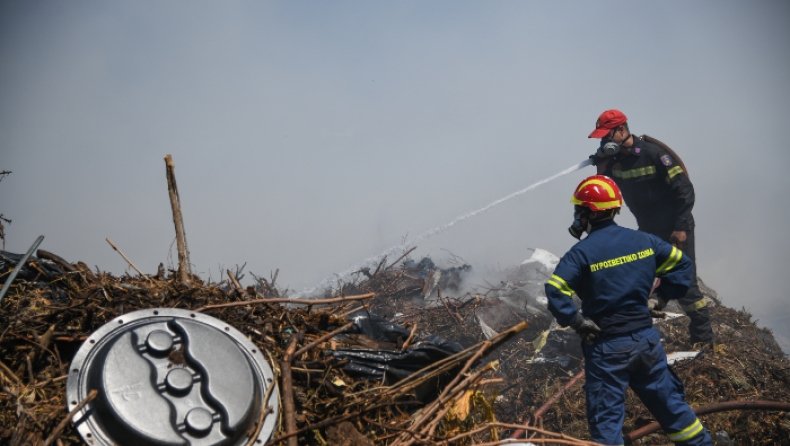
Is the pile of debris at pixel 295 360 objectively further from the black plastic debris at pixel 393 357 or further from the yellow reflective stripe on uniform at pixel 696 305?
the yellow reflective stripe on uniform at pixel 696 305

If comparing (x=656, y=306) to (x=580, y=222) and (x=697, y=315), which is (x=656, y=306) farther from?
(x=697, y=315)

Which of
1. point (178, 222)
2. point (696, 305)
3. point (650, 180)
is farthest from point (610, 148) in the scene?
point (178, 222)

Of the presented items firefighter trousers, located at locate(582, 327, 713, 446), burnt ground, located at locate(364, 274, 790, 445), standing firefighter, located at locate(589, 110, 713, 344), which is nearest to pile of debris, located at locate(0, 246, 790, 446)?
firefighter trousers, located at locate(582, 327, 713, 446)

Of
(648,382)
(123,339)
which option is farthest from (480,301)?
(123,339)

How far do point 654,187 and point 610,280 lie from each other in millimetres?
3198

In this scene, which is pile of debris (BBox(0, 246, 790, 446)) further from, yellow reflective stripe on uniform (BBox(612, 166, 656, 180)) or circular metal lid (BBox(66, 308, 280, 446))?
yellow reflective stripe on uniform (BBox(612, 166, 656, 180))

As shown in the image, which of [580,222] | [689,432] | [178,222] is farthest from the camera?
[580,222]

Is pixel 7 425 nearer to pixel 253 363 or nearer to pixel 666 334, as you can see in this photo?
pixel 253 363

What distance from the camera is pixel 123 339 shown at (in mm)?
1946

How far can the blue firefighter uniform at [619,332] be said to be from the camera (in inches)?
140

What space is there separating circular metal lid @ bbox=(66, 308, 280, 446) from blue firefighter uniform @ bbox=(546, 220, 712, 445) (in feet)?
7.44

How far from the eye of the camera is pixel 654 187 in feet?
20.9

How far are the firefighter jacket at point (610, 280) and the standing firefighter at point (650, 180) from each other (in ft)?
8.43

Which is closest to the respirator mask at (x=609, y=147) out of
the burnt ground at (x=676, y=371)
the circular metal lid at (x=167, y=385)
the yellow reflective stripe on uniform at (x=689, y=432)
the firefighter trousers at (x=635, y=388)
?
the burnt ground at (x=676, y=371)
